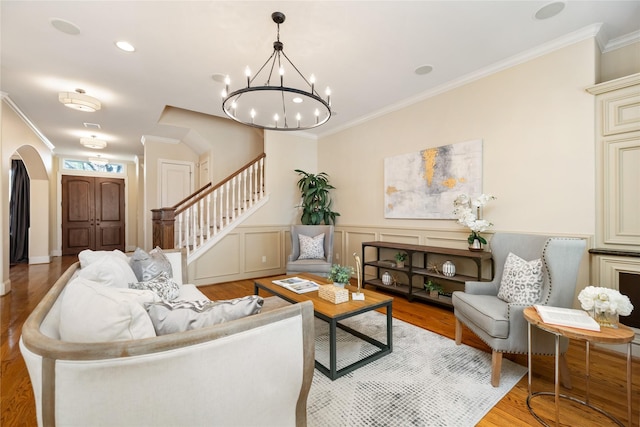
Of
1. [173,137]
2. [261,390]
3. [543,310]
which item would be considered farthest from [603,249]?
[173,137]

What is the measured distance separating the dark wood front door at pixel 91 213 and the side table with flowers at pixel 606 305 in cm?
1020

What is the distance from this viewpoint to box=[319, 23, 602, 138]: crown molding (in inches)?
99.7

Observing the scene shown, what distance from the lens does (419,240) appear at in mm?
3947

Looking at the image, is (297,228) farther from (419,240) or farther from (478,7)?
(478,7)

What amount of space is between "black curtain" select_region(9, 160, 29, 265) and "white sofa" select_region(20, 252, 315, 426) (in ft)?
25.6

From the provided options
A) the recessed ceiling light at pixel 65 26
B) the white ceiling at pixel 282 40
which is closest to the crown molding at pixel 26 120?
the white ceiling at pixel 282 40

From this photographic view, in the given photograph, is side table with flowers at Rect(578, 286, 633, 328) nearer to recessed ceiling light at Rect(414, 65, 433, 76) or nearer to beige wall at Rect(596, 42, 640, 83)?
beige wall at Rect(596, 42, 640, 83)

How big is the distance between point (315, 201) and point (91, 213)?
709 cm

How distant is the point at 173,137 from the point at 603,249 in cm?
701

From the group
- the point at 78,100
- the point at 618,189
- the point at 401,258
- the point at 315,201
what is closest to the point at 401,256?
the point at 401,258

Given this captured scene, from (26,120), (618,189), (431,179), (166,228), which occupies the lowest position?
(166,228)

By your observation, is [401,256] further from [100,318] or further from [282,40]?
[100,318]

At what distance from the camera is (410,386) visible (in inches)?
74.9

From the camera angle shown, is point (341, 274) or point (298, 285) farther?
point (298, 285)
